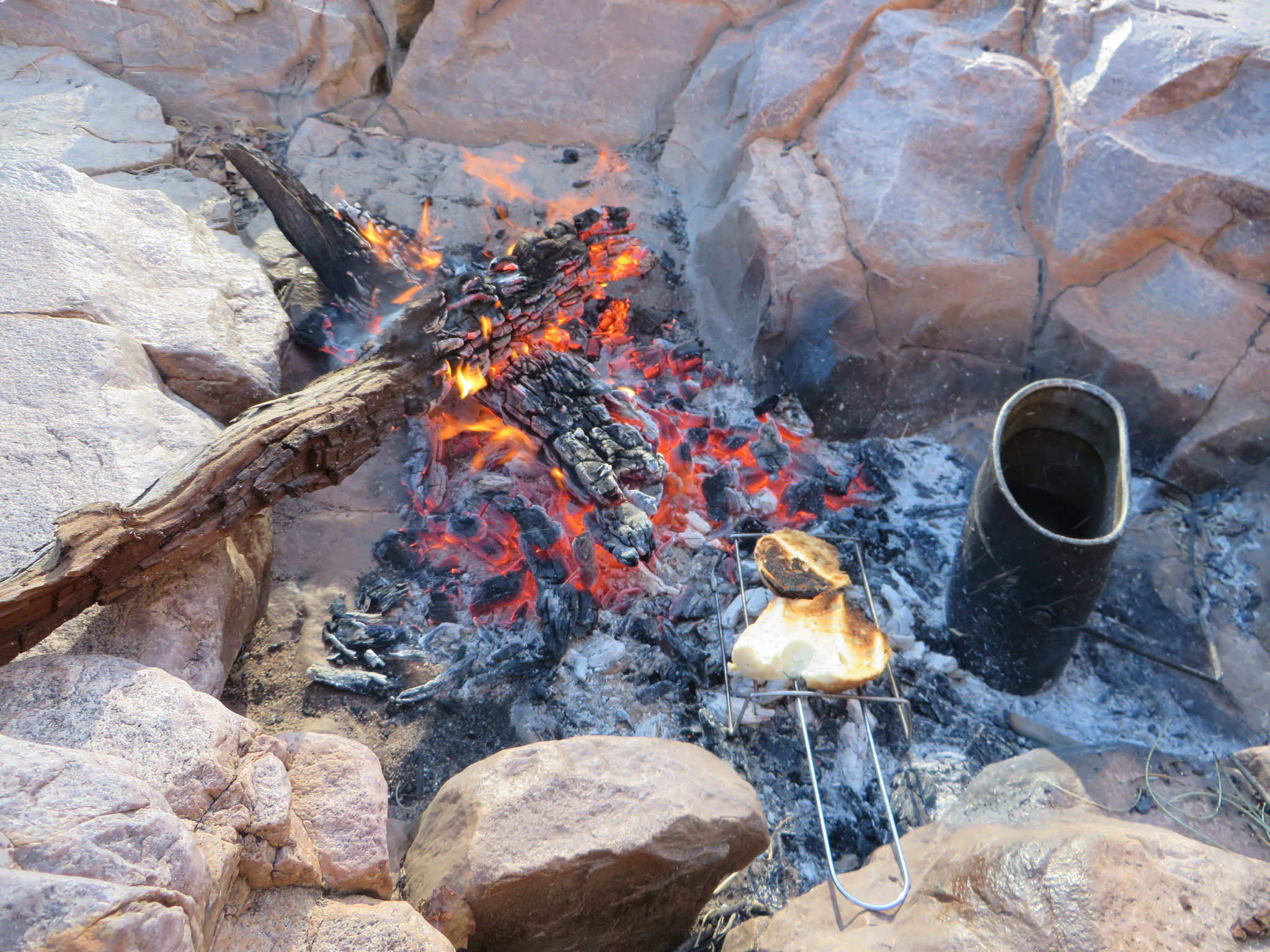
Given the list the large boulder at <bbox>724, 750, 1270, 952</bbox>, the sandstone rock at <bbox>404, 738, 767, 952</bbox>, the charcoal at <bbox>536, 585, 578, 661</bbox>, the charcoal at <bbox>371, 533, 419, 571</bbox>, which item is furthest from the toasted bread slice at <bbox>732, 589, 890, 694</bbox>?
the charcoal at <bbox>371, 533, 419, 571</bbox>

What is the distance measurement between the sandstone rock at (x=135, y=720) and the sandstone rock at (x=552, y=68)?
4.30 m

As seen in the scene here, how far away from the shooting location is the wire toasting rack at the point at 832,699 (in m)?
2.21

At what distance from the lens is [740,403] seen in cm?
418

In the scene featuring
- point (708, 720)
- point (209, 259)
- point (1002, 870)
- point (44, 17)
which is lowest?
point (708, 720)

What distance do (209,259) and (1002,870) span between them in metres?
4.48

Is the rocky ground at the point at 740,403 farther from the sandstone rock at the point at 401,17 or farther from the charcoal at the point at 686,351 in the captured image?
the charcoal at the point at 686,351

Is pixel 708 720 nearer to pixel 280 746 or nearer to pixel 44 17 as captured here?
pixel 280 746

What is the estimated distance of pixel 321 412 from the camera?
2.91 metres

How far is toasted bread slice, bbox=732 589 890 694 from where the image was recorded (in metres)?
2.77

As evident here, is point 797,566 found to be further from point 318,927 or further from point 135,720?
point 135,720

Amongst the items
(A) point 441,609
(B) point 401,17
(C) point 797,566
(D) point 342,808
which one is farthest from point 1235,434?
(B) point 401,17

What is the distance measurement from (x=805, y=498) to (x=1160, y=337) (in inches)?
72.9

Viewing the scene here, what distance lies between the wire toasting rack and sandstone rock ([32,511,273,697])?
1.82 meters

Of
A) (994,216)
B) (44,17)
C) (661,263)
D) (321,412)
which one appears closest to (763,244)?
(661,263)
